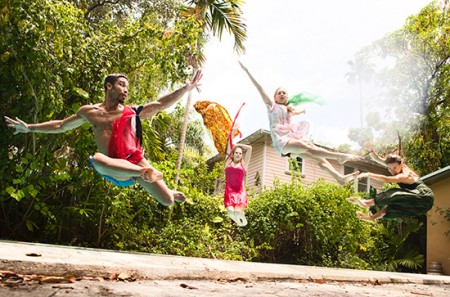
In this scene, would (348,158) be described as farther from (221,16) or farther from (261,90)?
(221,16)

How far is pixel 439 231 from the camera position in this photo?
13.5 metres

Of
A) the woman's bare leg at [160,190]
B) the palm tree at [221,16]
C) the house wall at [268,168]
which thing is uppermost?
the palm tree at [221,16]

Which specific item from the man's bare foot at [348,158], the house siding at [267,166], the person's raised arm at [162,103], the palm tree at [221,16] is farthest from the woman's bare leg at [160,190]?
the house siding at [267,166]

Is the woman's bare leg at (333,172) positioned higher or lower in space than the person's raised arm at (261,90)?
lower

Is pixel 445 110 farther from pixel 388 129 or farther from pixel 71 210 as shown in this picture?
pixel 71 210

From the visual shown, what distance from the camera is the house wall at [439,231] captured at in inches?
522

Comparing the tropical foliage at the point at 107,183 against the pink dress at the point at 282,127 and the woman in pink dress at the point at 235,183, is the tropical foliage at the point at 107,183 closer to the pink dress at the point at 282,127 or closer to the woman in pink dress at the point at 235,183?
the woman in pink dress at the point at 235,183

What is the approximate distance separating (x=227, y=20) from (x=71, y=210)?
736 cm

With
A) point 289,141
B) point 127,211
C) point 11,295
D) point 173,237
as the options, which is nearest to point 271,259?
point 173,237

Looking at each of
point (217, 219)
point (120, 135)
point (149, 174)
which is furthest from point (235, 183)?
point (149, 174)

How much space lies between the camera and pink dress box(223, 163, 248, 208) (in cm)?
804

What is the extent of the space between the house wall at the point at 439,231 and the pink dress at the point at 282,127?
9.72 metres

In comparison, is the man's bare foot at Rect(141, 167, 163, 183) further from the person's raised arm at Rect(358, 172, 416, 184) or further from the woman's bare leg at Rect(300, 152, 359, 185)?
the person's raised arm at Rect(358, 172, 416, 184)

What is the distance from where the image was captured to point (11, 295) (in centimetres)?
218
